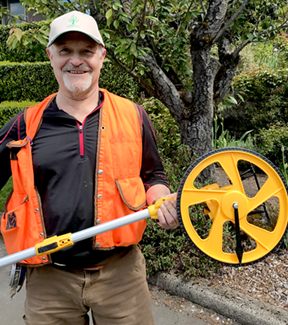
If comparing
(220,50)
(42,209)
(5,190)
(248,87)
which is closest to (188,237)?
(42,209)

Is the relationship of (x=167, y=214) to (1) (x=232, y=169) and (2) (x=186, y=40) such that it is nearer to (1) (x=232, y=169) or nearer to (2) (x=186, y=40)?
(1) (x=232, y=169)

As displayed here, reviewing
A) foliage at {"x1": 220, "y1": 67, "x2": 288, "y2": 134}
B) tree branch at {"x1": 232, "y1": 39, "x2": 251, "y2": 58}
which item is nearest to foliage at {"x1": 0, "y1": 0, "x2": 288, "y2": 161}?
tree branch at {"x1": 232, "y1": 39, "x2": 251, "y2": 58}

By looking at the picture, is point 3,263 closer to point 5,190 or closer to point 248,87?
point 5,190

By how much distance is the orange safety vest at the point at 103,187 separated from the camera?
1.52 m

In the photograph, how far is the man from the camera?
5.06 feet

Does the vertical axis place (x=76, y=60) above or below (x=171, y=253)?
above

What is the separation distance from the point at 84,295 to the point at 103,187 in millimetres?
585

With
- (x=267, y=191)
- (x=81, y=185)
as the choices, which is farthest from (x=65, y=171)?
(x=267, y=191)

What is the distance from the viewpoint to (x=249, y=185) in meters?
5.08

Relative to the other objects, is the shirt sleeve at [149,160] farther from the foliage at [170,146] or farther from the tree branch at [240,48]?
the tree branch at [240,48]

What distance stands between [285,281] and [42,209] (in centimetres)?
250

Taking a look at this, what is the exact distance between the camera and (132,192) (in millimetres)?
1612

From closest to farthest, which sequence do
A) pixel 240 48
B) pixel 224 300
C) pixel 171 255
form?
pixel 224 300, pixel 171 255, pixel 240 48

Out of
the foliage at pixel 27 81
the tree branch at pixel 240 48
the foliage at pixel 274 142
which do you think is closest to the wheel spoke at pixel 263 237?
the tree branch at pixel 240 48
